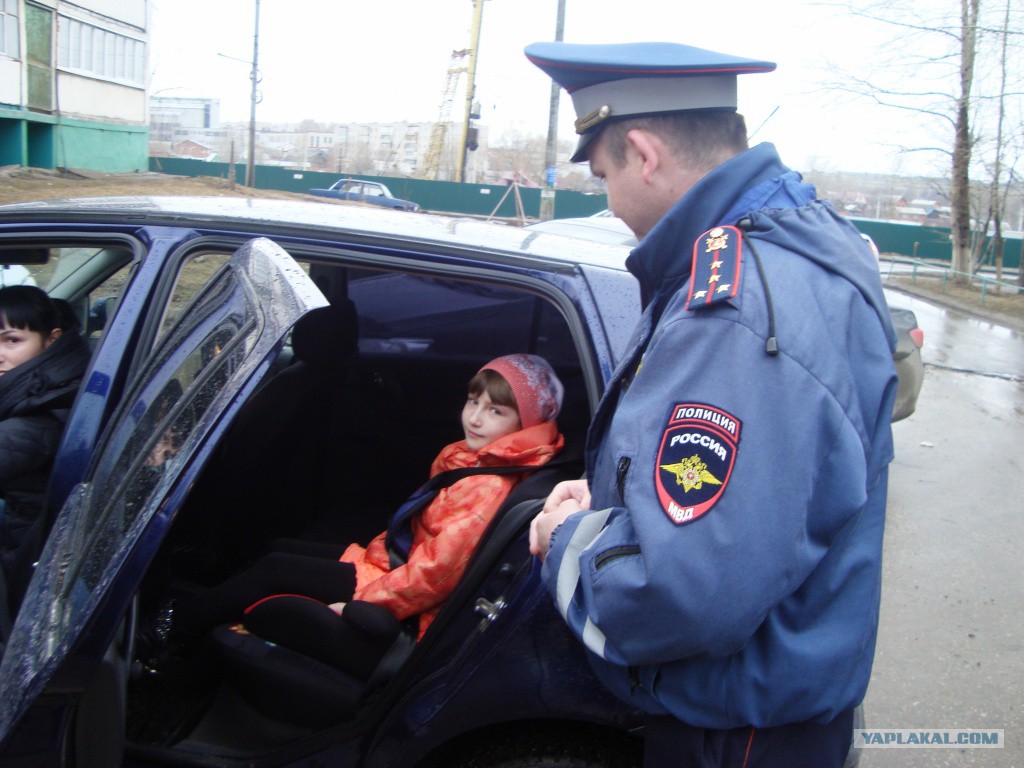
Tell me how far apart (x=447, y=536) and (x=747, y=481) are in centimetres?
115

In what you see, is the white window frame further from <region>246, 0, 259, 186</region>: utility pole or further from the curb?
the curb

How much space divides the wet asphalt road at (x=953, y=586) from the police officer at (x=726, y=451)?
1870 millimetres

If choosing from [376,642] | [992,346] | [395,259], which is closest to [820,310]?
[395,259]

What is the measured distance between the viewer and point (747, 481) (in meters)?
1.11

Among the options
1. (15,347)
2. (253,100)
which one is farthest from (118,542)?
(253,100)

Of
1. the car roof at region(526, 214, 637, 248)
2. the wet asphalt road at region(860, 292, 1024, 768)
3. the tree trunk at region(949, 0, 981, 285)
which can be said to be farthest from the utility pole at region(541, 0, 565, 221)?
the wet asphalt road at region(860, 292, 1024, 768)

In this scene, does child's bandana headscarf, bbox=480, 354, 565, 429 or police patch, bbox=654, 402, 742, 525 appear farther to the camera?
child's bandana headscarf, bbox=480, 354, 565, 429

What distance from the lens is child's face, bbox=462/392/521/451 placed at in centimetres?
248

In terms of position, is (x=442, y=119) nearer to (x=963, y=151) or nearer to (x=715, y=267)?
(x=963, y=151)

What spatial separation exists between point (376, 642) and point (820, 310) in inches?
55.0

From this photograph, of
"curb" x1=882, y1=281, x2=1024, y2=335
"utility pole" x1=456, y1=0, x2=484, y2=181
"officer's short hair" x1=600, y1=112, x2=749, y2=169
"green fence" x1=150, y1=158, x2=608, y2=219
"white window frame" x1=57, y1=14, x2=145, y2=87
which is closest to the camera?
"officer's short hair" x1=600, y1=112, x2=749, y2=169

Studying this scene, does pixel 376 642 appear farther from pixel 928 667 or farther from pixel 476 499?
Result: pixel 928 667

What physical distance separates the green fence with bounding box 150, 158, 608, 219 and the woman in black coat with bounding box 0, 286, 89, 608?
3840cm

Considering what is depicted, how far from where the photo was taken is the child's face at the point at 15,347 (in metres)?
2.68
